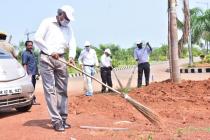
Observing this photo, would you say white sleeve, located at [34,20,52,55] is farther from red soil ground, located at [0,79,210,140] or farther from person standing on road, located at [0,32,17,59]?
person standing on road, located at [0,32,17,59]

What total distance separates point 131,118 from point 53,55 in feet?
6.57

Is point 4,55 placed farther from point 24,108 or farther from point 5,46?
point 24,108

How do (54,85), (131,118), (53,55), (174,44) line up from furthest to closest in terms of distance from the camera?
(174,44) < (131,118) < (54,85) < (53,55)

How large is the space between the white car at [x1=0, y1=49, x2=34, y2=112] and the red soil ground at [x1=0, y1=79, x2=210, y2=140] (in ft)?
0.74

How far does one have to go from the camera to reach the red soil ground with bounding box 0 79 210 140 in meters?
6.84

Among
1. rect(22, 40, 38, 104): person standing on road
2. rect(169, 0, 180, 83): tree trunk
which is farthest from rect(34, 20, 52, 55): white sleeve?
rect(169, 0, 180, 83): tree trunk

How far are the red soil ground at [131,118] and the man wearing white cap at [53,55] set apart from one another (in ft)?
1.02

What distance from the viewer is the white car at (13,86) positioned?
8.73 metres

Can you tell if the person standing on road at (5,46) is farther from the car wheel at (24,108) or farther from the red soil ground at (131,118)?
the car wheel at (24,108)

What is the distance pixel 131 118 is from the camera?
8.45 metres

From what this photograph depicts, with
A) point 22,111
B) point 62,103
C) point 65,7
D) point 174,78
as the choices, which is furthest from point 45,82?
point 174,78

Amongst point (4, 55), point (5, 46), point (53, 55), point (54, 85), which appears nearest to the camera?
point (53, 55)

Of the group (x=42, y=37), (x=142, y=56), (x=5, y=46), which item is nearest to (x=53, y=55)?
(x=42, y=37)

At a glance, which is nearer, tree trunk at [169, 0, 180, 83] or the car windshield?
the car windshield
